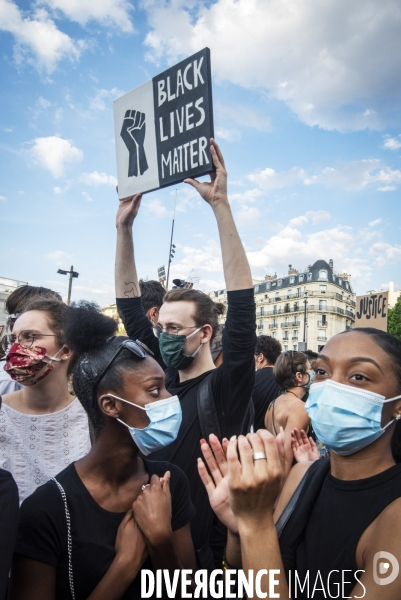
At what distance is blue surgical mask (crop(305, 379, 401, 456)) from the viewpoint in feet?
6.22

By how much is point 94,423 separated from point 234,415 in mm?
863

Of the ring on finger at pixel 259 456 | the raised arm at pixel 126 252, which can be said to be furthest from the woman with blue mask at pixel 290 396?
the ring on finger at pixel 259 456

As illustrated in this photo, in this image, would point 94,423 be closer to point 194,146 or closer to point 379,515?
point 379,515

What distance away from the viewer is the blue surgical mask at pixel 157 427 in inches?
86.1

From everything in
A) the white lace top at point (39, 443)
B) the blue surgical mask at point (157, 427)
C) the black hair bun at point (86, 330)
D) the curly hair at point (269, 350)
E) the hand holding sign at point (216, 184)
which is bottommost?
the white lace top at point (39, 443)

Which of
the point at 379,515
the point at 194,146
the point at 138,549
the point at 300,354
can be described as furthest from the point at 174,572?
the point at 300,354

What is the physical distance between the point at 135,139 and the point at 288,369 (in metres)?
2.95

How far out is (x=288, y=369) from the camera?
5059 millimetres

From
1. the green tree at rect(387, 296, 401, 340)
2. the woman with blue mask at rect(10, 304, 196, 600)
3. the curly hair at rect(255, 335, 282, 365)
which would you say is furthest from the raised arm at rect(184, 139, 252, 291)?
the green tree at rect(387, 296, 401, 340)

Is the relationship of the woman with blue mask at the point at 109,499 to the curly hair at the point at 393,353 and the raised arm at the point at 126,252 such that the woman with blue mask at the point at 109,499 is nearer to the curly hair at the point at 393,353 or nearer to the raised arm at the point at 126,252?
the curly hair at the point at 393,353

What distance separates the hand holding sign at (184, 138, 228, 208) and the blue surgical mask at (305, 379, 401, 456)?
4.62 feet

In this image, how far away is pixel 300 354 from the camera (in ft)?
18.0

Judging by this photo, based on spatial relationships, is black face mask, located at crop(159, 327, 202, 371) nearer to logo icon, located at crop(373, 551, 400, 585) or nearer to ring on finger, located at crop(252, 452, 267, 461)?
ring on finger, located at crop(252, 452, 267, 461)

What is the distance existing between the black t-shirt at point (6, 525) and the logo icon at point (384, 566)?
1.24 metres
